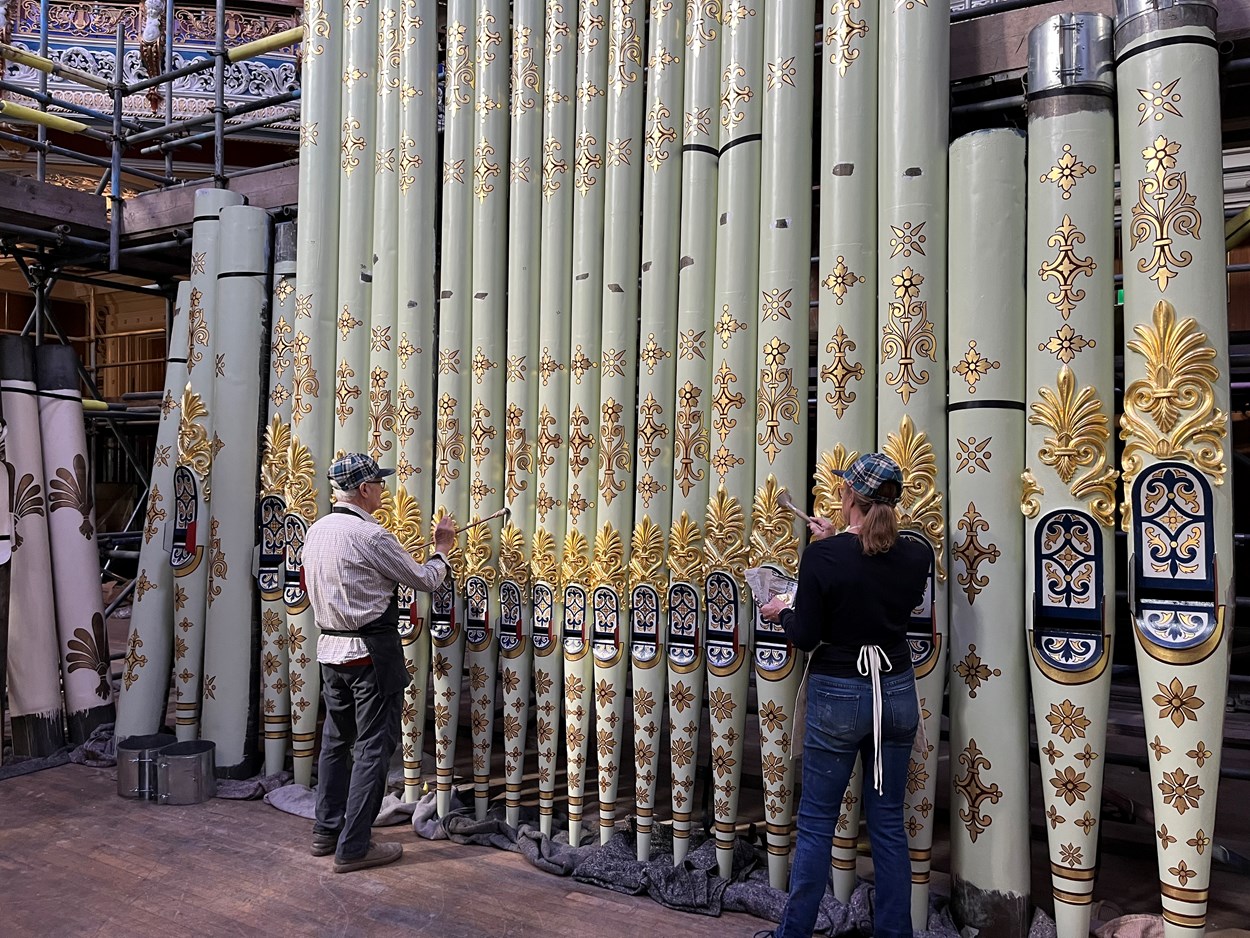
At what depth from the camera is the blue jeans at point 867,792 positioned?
264 cm

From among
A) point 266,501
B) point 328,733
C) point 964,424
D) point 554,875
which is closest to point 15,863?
point 328,733

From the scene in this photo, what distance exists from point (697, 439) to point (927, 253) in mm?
938

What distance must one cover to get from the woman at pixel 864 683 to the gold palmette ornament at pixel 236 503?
106 inches

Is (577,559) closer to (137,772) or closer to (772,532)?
(772,532)

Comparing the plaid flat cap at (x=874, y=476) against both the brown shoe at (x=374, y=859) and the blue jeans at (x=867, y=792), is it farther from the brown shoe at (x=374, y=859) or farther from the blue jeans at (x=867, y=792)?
the brown shoe at (x=374, y=859)

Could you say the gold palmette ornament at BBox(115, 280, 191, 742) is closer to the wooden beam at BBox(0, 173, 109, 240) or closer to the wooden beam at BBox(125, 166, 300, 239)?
the wooden beam at BBox(125, 166, 300, 239)

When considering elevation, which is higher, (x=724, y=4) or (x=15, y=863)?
(x=724, y=4)

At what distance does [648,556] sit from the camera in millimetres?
3357

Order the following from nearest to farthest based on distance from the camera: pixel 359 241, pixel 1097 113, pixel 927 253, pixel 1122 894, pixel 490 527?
pixel 1097 113 < pixel 927 253 < pixel 1122 894 < pixel 490 527 < pixel 359 241

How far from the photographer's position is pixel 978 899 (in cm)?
286

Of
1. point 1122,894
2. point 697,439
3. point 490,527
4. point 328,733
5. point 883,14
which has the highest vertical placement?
point 883,14

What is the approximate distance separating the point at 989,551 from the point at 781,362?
0.88 m

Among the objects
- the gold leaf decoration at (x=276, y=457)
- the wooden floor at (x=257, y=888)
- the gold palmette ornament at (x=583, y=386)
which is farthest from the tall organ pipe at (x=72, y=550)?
the gold palmette ornament at (x=583, y=386)

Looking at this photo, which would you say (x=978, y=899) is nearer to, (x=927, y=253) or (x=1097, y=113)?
(x=927, y=253)
